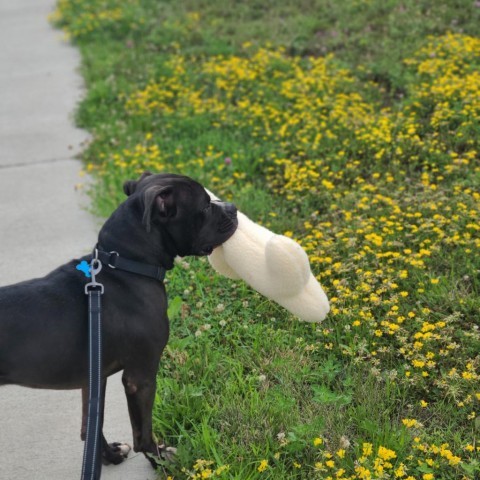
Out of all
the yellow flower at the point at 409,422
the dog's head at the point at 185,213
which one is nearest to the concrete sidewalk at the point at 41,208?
the dog's head at the point at 185,213

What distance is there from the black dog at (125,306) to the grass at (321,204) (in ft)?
1.96

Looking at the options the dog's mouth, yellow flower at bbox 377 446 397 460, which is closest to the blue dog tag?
the dog's mouth

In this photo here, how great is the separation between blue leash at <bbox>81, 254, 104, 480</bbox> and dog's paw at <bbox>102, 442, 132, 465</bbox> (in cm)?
53

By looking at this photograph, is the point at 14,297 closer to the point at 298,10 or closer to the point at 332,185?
the point at 332,185

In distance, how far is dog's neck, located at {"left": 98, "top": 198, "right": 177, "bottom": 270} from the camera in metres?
3.11

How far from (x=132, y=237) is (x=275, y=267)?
703 mm

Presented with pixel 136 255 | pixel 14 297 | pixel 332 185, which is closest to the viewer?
pixel 14 297

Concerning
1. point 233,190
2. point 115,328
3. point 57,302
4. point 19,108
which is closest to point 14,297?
point 57,302

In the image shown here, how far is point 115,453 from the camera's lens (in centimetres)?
342

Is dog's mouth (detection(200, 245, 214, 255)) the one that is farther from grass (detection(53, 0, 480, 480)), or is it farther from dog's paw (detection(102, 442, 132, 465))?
dog's paw (detection(102, 442, 132, 465))

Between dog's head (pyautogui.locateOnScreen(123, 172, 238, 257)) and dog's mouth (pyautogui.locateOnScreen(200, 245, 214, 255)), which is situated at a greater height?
dog's head (pyautogui.locateOnScreen(123, 172, 238, 257))

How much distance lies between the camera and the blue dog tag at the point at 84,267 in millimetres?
3013

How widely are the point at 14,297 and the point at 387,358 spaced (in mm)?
2111

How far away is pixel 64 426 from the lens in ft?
12.1
